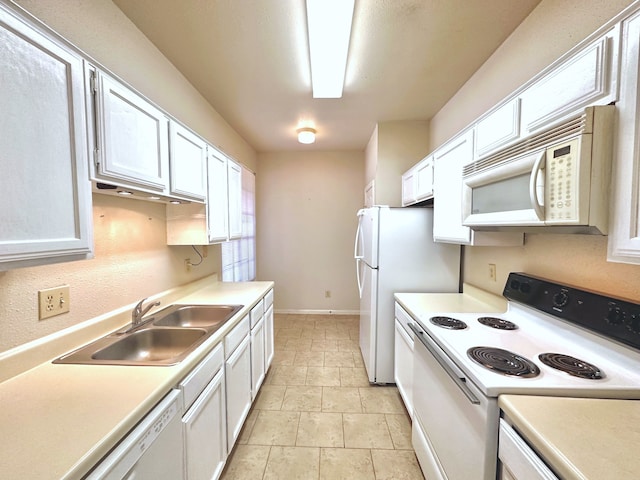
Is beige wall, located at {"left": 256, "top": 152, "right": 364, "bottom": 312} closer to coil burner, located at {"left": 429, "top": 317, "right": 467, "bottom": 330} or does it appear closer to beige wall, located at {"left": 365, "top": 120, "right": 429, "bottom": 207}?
beige wall, located at {"left": 365, "top": 120, "right": 429, "bottom": 207}

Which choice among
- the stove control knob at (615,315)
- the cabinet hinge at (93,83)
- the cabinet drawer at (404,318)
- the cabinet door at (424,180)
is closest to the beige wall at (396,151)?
the cabinet door at (424,180)

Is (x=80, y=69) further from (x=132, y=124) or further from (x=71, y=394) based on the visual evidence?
(x=71, y=394)

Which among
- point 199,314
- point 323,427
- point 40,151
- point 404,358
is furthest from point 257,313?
point 40,151

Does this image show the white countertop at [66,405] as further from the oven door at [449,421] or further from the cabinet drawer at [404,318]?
the cabinet drawer at [404,318]

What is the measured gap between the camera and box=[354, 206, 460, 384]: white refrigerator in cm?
232

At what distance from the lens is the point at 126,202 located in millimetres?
1566

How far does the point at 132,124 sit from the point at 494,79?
7.60 ft

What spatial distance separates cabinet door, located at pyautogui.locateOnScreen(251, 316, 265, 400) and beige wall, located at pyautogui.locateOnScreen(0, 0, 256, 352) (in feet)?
2.49

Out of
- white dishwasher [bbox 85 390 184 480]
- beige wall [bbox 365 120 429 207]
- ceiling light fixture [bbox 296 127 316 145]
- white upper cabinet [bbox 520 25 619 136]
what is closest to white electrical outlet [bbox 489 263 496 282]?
white upper cabinet [bbox 520 25 619 136]

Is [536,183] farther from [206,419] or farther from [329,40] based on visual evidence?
[206,419]

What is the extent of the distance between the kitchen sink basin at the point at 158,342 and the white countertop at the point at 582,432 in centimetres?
142

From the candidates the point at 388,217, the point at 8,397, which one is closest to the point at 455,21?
the point at 388,217

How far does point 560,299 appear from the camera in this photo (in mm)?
1244

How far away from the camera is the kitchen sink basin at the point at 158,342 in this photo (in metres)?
1.42
